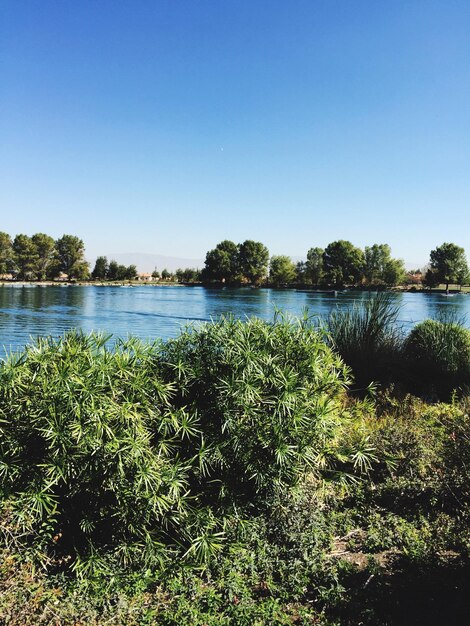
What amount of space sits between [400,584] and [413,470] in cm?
154

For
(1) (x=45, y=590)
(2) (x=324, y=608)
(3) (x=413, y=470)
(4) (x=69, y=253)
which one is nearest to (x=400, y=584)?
(2) (x=324, y=608)

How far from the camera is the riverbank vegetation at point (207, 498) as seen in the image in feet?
9.22

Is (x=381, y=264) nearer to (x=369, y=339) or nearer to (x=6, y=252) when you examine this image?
(x=6, y=252)

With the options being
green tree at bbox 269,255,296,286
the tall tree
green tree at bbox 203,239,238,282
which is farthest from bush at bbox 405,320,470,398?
the tall tree

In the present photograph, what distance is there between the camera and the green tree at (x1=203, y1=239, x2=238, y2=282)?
120812mm

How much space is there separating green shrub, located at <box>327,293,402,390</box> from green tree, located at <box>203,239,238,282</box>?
111 metres

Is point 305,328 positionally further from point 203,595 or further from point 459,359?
point 459,359

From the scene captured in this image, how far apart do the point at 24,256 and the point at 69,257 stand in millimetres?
13742

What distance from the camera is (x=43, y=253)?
113375 millimetres

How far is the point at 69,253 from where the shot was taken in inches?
4670

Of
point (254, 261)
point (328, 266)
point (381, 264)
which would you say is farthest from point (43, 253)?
point (381, 264)

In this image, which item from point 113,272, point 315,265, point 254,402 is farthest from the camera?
point 113,272

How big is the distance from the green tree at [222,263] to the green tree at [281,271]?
10624 millimetres

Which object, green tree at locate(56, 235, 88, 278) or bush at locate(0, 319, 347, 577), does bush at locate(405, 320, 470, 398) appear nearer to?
bush at locate(0, 319, 347, 577)
